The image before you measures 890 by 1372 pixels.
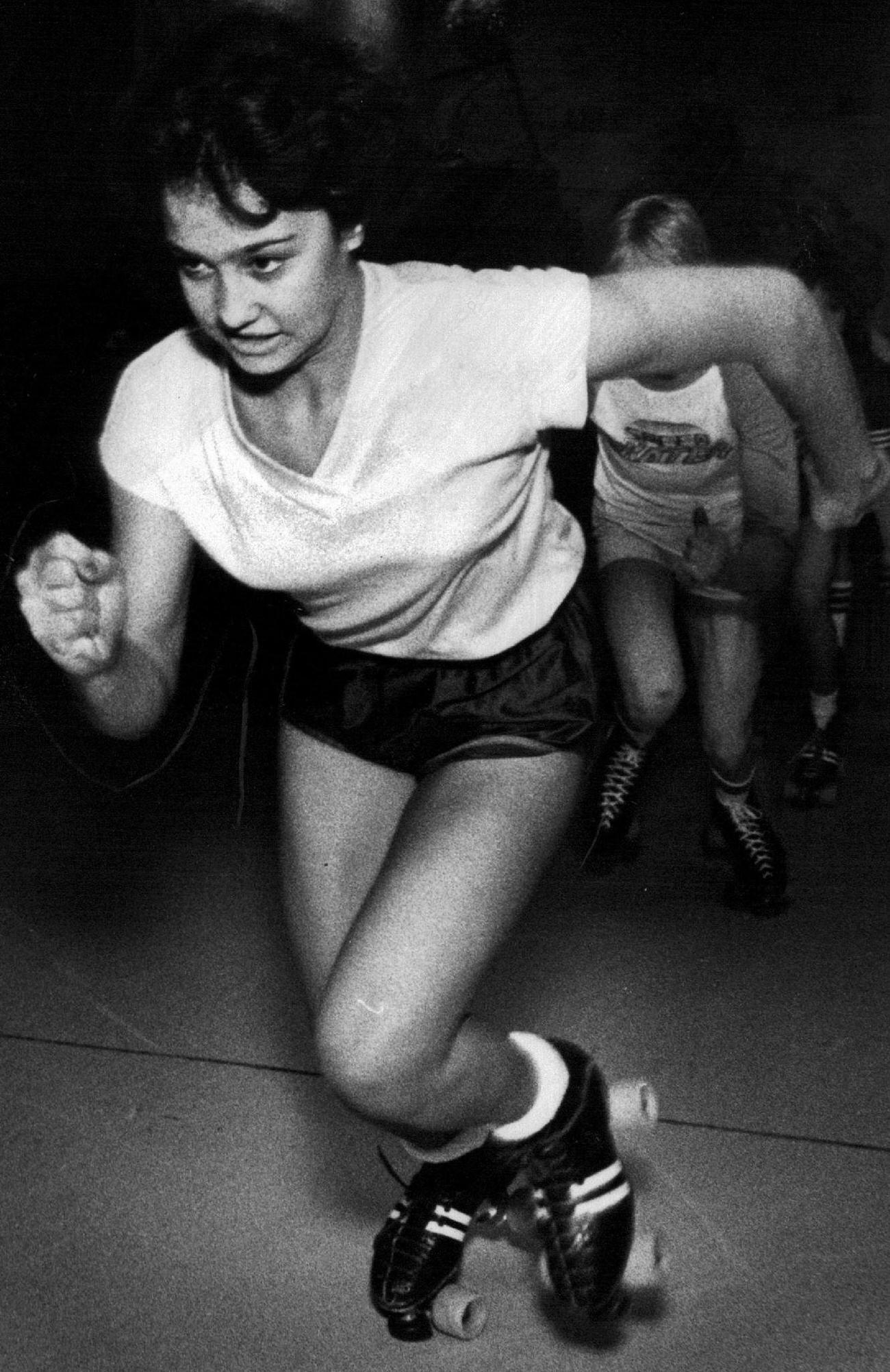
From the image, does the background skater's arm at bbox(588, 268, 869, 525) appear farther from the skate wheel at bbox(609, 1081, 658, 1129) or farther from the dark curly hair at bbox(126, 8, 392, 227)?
the skate wheel at bbox(609, 1081, 658, 1129)

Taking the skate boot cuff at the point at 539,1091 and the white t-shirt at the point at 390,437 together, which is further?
the skate boot cuff at the point at 539,1091

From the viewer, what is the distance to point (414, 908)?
2.67 ft

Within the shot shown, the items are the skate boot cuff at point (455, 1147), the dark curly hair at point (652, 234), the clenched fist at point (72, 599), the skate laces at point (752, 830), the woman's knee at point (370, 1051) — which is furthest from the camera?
the skate laces at point (752, 830)

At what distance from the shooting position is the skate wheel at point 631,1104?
1004 mm

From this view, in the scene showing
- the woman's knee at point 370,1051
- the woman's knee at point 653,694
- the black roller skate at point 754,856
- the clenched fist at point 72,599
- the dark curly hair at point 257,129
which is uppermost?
the dark curly hair at point 257,129

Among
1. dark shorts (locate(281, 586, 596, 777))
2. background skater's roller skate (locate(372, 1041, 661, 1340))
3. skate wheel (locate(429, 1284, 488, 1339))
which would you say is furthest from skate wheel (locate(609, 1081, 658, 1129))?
dark shorts (locate(281, 586, 596, 777))

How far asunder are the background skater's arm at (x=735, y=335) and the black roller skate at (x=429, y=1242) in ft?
1.46

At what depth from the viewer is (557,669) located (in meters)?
0.90

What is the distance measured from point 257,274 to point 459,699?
0.25m

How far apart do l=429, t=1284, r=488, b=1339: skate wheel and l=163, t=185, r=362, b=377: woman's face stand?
0.53 metres

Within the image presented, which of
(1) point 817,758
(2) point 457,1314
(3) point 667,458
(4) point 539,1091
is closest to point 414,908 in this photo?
(4) point 539,1091

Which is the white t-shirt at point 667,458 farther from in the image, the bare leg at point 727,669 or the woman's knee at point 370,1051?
the woman's knee at point 370,1051

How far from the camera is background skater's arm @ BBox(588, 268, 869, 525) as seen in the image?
0.82 meters

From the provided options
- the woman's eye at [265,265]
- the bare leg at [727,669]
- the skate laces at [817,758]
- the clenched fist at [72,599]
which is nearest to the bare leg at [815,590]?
the bare leg at [727,669]
